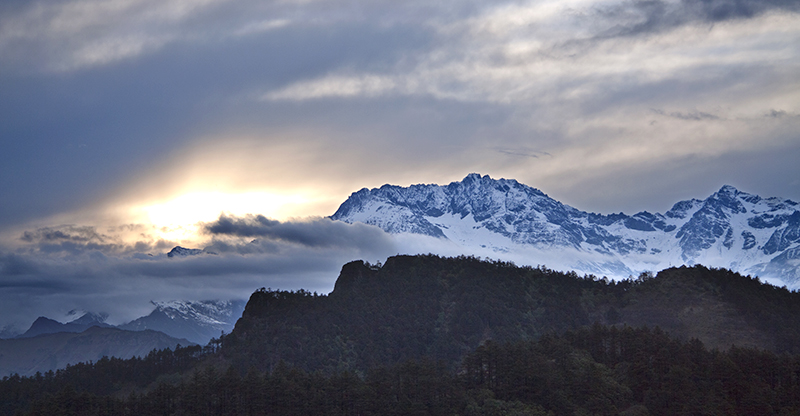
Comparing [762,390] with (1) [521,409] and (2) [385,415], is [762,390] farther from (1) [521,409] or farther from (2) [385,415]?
(2) [385,415]

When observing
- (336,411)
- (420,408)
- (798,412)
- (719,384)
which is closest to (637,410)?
(719,384)

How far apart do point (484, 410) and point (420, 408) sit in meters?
16.6

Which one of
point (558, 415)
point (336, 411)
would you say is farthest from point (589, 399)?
point (336, 411)

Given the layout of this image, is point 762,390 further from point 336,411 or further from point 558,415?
point 336,411

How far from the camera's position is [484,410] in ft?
646

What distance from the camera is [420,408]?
648ft

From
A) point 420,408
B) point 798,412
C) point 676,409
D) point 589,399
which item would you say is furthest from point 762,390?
point 420,408

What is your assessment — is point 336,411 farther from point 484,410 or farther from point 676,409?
point 676,409

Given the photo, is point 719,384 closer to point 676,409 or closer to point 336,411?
point 676,409

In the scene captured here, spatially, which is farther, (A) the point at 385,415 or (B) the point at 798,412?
(A) the point at 385,415

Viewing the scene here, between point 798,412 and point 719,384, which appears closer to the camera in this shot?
point 798,412

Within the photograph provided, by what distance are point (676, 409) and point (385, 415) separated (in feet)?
243

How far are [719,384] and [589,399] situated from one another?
3336 cm

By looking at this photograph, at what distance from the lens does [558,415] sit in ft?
655
